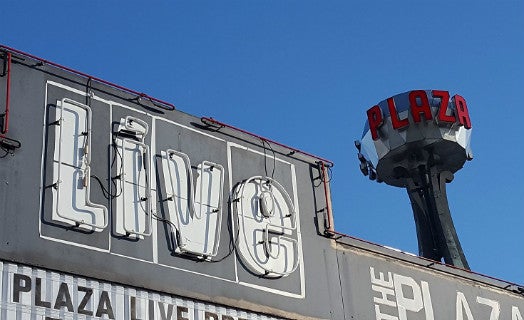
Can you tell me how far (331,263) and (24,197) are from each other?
8776 millimetres

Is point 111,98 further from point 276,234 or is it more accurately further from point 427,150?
point 427,150

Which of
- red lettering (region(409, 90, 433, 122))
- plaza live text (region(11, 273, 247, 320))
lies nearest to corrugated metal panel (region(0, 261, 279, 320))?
plaza live text (region(11, 273, 247, 320))

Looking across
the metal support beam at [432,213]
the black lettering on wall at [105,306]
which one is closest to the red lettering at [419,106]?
the metal support beam at [432,213]

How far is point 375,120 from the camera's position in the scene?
39750 millimetres

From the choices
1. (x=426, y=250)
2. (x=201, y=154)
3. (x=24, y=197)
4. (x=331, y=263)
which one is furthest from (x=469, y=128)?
(x=24, y=197)

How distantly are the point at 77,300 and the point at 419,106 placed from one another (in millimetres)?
23242

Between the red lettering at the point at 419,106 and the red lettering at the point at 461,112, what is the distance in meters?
1.19

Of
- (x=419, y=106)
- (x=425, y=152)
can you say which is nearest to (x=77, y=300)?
(x=419, y=106)

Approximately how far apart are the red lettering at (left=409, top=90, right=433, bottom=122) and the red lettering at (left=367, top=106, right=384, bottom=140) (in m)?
1.55

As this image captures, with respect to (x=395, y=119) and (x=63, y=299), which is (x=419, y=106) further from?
(x=63, y=299)

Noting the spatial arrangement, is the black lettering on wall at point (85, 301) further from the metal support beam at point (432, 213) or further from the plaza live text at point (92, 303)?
the metal support beam at point (432, 213)

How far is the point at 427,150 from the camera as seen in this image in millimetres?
39188

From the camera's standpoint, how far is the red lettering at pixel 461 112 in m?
38.6

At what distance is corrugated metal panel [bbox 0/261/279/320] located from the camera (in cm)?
1716
